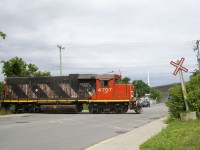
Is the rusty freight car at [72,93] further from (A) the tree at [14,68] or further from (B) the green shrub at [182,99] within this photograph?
(B) the green shrub at [182,99]

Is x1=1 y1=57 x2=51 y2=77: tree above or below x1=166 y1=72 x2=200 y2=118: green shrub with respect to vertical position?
above

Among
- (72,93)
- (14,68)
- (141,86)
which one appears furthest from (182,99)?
(141,86)

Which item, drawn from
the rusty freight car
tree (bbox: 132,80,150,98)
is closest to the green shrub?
the rusty freight car

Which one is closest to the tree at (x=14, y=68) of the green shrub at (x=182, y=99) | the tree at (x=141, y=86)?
the green shrub at (x=182, y=99)

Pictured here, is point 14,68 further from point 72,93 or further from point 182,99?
point 182,99

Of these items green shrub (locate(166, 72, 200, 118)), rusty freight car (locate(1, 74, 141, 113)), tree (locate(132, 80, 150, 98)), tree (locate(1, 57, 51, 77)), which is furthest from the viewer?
tree (locate(132, 80, 150, 98))

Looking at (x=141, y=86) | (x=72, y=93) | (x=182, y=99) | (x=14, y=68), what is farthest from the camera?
(x=141, y=86)

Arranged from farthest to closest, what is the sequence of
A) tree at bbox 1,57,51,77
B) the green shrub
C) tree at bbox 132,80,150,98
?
tree at bbox 132,80,150,98 → tree at bbox 1,57,51,77 → the green shrub

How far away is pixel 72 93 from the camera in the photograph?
36.6 metres

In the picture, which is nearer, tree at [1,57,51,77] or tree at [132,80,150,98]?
tree at [1,57,51,77]

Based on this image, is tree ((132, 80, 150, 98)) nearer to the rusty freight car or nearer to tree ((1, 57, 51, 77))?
tree ((1, 57, 51, 77))

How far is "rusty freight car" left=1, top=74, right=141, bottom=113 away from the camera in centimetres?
3534

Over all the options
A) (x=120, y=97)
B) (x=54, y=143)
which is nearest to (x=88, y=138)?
(x=54, y=143)

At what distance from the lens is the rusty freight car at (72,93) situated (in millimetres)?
35344
